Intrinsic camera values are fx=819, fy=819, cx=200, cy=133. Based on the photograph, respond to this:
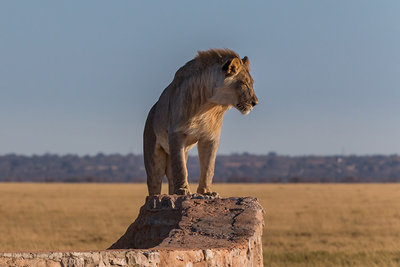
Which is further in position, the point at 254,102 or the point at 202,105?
the point at 202,105

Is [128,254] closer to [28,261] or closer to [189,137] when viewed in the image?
[28,261]

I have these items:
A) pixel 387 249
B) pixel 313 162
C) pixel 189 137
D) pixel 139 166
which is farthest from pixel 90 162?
pixel 189 137

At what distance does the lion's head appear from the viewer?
8883 millimetres

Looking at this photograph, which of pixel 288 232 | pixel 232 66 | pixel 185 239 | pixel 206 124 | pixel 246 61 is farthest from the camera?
pixel 288 232

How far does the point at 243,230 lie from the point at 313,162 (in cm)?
17100

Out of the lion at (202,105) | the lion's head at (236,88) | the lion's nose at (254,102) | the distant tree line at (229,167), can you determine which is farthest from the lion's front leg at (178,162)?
the distant tree line at (229,167)

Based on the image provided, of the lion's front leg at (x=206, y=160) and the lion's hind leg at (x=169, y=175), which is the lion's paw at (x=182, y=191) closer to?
the lion's front leg at (x=206, y=160)

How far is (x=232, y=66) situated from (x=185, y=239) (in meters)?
2.55

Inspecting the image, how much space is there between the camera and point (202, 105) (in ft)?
29.8

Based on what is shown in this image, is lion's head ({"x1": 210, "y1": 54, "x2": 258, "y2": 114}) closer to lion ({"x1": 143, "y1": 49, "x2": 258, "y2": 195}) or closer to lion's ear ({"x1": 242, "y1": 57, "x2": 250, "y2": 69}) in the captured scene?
lion ({"x1": 143, "y1": 49, "x2": 258, "y2": 195})

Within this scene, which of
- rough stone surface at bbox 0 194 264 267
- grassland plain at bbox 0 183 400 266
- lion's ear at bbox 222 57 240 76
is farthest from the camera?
grassland plain at bbox 0 183 400 266

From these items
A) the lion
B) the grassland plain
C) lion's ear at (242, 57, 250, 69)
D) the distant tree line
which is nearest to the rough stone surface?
the lion

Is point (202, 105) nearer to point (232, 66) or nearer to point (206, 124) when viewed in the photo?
point (206, 124)

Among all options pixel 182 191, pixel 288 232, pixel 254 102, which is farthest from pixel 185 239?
pixel 288 232
